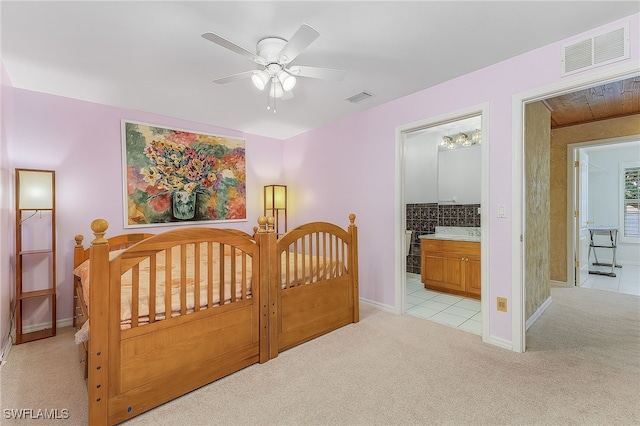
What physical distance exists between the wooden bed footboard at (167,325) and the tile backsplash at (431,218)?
138 inches

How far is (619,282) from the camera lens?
15.0ft

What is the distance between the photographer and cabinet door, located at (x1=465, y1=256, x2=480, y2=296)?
12.4 ft

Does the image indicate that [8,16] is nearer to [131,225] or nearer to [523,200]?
[131,225]

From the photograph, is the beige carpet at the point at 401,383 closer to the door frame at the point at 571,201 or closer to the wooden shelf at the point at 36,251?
the wooden shelf at the point at 36,251

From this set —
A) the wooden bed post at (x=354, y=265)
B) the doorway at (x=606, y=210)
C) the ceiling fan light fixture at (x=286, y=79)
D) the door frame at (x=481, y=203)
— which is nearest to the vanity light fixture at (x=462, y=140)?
the door frame at (x=481, y=203)

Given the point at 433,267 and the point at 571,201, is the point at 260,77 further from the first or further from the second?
the point at 571,201

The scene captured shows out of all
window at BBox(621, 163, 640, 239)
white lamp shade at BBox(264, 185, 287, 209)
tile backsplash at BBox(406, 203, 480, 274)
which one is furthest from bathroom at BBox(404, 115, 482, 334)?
window at BBox(621, 163, 640, 239)

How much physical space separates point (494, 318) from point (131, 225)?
388cm

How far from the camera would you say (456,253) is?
158 inches

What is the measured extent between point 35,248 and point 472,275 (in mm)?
4894

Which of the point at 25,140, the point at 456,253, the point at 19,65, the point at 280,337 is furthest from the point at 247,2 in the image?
the point at 456,253

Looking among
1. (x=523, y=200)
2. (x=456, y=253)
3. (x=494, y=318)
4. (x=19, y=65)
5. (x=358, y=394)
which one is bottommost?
(x=358, y=394)

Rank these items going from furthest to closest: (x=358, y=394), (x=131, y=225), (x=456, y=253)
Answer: (x=456, y=253) < (x=131, y=225) < (x=358, y=394)

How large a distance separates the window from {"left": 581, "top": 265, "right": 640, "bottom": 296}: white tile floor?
3.00 ft
